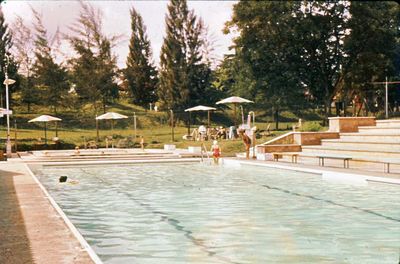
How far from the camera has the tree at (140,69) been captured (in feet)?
165

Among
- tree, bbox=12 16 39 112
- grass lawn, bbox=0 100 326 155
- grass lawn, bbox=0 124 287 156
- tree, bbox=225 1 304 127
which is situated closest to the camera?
tree, bbox=225 1 304 127

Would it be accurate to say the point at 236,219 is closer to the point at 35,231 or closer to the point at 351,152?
the point at 35,231

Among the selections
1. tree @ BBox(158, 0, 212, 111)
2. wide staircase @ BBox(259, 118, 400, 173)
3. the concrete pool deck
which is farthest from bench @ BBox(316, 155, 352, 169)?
tree @ BBox(158, 0, 212, 111)

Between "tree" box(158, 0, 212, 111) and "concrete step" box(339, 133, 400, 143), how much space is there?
2612cm

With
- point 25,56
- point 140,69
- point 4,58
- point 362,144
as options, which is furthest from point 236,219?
point 25,56

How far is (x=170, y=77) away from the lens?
153 feet

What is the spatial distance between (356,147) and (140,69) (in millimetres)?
33803

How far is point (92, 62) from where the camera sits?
147 ft

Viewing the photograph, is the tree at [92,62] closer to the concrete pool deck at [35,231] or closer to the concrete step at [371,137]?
the concrete step at [371,137]

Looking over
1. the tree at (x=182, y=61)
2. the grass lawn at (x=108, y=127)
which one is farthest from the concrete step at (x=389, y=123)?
the tree at (x=182, y=61)

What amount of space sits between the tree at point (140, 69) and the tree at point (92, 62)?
298 centimetres

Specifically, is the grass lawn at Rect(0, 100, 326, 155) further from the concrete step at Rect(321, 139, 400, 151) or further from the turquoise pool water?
the turquoise pool water

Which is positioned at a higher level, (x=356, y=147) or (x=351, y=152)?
(x=356, y=147)

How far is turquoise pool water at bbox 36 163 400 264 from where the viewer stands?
21.0 feet
